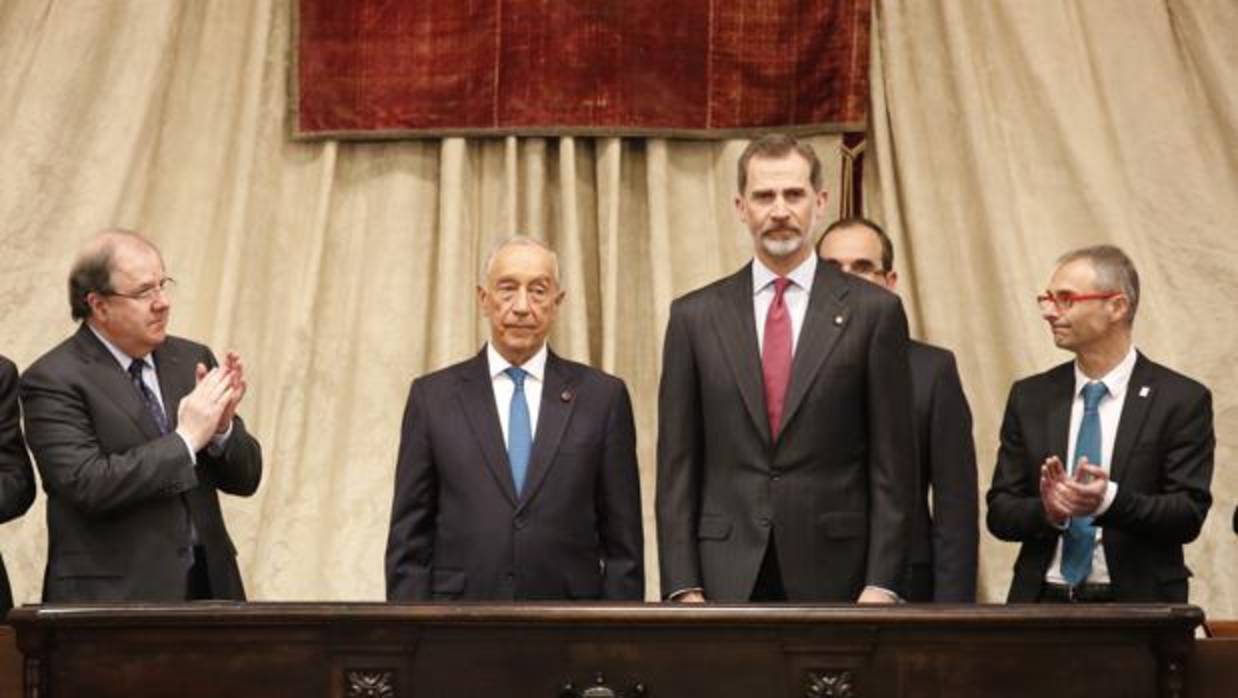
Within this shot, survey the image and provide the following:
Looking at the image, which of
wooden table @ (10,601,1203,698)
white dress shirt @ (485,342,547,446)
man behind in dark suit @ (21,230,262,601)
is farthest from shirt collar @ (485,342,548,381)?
wooden table @ (10,601,1203,698)

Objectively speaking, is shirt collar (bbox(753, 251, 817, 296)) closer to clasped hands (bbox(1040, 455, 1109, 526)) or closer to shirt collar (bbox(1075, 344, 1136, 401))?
clasped hands (bbox(1040, 455, 1109, 526))

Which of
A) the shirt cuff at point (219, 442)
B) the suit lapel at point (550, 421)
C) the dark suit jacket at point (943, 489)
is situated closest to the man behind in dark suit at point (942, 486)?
the dark suit jacket at point (943, 489)

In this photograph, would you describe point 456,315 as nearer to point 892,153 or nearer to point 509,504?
point 892,153

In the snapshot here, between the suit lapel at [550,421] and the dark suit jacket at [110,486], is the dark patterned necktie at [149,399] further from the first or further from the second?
the suit lapel at [550,421]

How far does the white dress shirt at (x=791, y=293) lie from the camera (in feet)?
14.2

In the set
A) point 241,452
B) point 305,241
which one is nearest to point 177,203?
point 305,241

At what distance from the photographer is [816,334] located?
4273 mm

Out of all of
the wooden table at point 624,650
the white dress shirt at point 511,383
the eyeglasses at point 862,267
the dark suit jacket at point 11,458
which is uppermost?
the eyeglasses at point 862,267

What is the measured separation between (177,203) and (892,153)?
2.19 meters

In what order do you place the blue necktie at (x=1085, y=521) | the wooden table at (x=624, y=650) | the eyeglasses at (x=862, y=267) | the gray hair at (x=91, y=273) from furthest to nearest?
the eyeglasses at (x=862, y=267), the blue necktie at (x=1085, y=521), the gray hair at (x=91, y=273), the wooden table at (x=624, y=650)

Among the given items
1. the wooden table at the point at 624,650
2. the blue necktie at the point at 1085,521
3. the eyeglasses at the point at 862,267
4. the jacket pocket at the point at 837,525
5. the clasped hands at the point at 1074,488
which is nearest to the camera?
the wooden table at the point at 624,650

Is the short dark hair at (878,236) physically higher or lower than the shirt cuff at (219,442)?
higher

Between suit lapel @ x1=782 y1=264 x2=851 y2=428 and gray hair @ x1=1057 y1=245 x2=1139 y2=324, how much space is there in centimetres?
81

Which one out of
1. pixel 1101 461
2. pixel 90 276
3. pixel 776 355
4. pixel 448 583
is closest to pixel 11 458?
pixel 90 276
